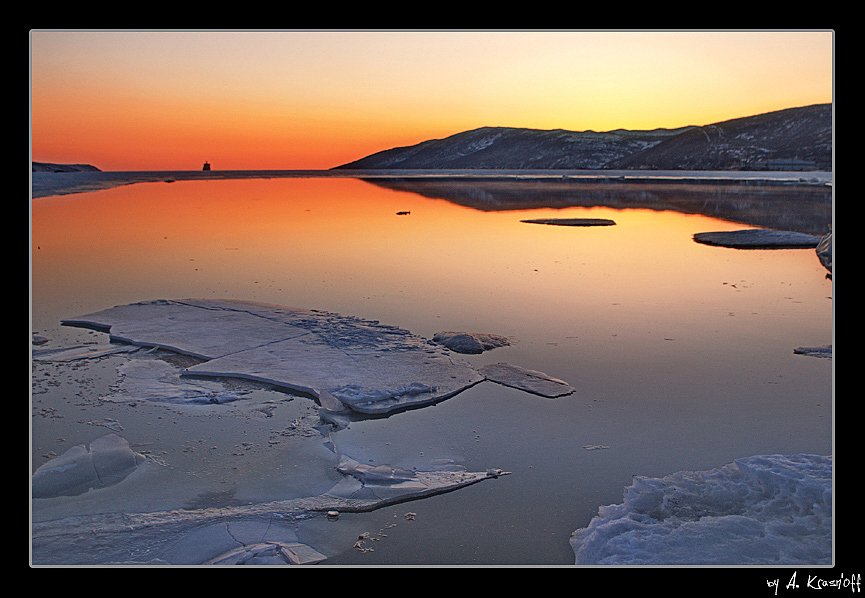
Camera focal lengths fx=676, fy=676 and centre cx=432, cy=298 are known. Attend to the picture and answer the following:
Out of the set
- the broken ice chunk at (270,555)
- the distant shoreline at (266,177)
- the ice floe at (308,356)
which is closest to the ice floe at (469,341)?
the ice floe at (308,356)

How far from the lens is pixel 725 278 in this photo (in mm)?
9883

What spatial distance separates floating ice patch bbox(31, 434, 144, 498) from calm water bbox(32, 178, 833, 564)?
6.5 inches

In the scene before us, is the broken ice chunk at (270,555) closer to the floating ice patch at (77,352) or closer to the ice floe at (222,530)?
the ice floe at (222,530)

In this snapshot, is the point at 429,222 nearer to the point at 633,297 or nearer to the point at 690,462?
the point at 633,297

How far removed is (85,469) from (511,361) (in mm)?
3321

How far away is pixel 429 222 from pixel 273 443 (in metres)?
15.1

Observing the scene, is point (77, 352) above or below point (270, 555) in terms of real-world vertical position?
above

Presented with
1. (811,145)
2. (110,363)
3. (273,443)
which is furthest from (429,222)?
(811,145)

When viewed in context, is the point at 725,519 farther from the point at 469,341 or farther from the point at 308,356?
the point at 308,356

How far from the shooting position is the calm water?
136 inches

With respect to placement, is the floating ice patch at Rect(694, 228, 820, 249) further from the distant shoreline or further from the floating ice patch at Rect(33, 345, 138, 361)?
the distant shoreline

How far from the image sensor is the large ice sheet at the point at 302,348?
4941 mm

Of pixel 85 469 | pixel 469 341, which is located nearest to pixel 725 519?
pixel 469 341

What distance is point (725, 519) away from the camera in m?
3.21
